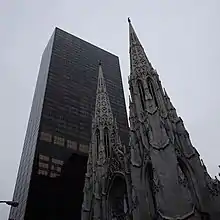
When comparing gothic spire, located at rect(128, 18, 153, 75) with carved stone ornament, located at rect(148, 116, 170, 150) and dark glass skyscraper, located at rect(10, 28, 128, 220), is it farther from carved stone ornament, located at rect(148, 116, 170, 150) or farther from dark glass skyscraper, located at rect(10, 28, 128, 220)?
dark glass skyscraper, located at rect(10, 28, 128, 220)

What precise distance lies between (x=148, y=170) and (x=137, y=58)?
49.2ft

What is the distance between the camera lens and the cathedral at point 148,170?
70.1 feet

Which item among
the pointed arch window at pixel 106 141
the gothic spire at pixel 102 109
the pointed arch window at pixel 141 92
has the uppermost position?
the gothic spire at pixel 102 109

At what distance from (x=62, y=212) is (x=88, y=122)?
1657cm

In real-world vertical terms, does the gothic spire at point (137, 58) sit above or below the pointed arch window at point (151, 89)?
above

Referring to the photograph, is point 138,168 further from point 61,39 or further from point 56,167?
point 61,39

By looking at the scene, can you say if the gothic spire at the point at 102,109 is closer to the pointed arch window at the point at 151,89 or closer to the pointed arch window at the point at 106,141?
the pointed arch window at the point at 106,141

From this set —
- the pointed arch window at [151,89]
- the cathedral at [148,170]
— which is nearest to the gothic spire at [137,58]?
the cathedral at [148,170]

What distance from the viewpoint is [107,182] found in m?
29.2

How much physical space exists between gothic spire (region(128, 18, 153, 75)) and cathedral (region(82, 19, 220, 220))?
0.11 metres

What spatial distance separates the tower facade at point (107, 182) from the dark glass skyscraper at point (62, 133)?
792 centimetres

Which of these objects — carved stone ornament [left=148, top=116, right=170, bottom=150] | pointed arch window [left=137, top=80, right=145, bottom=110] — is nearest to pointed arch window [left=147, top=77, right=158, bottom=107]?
pointed arch window [left=137, top=80, right=145, bottom=110]

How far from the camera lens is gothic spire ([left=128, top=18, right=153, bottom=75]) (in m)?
33.2

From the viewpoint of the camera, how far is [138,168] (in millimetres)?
25703
